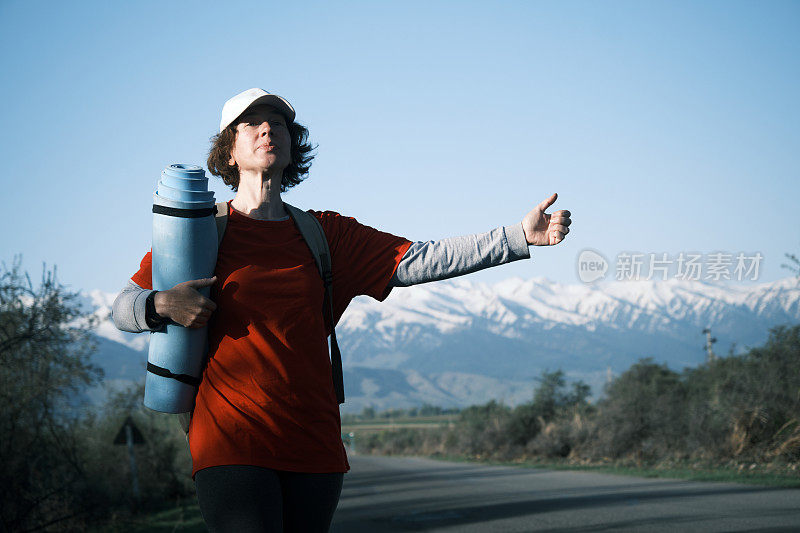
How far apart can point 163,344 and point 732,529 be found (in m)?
7.02

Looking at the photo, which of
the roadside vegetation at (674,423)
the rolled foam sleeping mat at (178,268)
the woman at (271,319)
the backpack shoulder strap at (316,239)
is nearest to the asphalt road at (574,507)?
the roadside vegetation at (674,423)

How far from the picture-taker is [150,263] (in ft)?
9.51

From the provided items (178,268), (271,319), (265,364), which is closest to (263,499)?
(265,364)

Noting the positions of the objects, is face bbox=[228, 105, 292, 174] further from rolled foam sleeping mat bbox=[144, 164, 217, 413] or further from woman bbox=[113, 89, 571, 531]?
rolled foam sleeping mat bbox=[144, 164, 217, 413]

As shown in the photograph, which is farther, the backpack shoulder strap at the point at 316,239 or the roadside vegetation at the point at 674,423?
the roadside vegetation at the point at 674,423

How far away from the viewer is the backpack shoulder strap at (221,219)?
2.86 m

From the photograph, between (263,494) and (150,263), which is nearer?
(263,494)

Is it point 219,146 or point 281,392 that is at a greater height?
point 219,146

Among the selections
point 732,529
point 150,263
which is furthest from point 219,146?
point 732,529

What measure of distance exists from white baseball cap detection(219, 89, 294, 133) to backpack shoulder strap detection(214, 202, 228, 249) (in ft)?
1.14

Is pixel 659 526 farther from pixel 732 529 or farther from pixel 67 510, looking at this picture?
pixel 67 510

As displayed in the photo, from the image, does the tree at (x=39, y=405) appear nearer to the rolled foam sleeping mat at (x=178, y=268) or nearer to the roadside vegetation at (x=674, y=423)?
the rolled foam sleeping mat at (x=178, y=268)

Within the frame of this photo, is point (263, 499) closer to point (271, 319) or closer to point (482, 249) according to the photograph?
point (271, 319)

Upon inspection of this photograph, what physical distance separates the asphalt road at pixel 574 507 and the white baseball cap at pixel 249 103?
6796 mm
